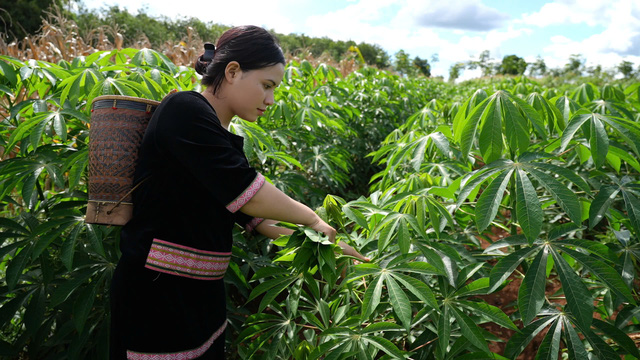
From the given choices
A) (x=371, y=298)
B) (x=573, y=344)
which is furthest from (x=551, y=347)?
(x=371, y=298)

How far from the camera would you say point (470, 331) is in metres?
1.11

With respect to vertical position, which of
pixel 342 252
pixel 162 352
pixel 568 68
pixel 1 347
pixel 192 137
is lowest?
pixel 568 68

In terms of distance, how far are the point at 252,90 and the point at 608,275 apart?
1029 millimetres

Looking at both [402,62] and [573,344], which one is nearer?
[573,344]

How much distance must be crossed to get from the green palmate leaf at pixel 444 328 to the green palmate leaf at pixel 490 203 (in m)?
0.27

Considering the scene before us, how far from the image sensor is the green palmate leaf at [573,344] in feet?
3.67

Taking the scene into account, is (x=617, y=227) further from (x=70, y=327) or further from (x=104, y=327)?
(x=70, y=327)

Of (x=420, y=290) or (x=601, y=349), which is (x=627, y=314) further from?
(x=420, y=290)

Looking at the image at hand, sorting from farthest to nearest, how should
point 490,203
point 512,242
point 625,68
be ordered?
1. point 625,68
2. point 512,242
3. point 490,203

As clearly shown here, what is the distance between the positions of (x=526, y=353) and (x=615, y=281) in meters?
1.23

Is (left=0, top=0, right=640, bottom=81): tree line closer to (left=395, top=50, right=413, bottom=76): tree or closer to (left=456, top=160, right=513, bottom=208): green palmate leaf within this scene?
(left=395, top=50, right=413, bottom=76): tree

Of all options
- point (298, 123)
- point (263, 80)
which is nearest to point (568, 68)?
point (298, 123)

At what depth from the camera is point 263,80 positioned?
1122mm

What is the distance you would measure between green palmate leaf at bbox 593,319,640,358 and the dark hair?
3.78ft
